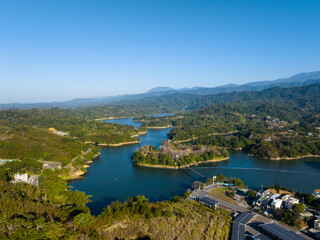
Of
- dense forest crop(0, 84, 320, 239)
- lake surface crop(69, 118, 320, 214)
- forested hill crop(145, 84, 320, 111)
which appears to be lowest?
lake surface crop(69, 118, 320, 214)

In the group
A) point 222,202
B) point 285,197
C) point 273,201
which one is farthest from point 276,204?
point 222,202

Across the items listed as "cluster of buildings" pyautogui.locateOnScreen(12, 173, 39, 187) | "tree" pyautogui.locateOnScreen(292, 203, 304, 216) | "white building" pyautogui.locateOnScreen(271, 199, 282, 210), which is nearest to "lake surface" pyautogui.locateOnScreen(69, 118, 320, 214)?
"cluster of buildings" pyautogui.locateOnScreen(12, 173, 39, 187)

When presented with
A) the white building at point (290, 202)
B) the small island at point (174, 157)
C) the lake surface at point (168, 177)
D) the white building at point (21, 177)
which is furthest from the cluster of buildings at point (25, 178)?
the white building at point (290, 202)

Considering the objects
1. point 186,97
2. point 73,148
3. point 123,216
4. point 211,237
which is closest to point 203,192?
point 211,237

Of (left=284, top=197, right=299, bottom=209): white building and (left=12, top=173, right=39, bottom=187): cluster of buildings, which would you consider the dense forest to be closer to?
(left=12, top=173, right=39, bottom=187): cluster of buildings

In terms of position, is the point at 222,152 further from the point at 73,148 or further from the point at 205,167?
the point at 73,148

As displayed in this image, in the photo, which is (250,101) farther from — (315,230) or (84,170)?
(315,230)

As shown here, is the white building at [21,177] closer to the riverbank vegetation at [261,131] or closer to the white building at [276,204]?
the white building at [276,204]
